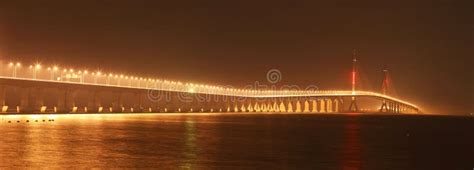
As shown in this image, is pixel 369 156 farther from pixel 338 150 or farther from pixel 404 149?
pixel 404 149

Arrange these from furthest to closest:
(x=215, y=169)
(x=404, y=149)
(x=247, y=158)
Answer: (x=404, y=149)
(x=247, y=158)
(x=215, y=169)

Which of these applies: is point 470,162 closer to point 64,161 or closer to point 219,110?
point 64,161

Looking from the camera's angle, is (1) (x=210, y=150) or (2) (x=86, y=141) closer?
(1) (x=210, y=150)

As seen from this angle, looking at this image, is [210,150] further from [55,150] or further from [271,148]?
[55,150]

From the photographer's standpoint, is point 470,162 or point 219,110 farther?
point 219,110

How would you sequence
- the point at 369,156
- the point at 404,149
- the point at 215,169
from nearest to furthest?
the point at 215,169, the point at 369,156, the point at 404,149

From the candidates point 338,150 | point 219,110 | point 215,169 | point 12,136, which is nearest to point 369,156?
point 338,150

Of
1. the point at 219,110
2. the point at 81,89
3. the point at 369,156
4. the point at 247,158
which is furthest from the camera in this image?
the point at 219,110

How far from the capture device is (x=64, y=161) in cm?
2812

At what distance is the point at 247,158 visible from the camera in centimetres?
3253

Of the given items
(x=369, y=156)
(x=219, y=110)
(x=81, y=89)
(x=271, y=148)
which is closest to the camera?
(x=369, y=156)

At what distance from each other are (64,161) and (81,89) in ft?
350

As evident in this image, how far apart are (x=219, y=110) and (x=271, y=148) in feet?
516

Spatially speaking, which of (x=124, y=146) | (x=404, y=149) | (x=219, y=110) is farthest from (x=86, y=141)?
(x=219, y=110)
